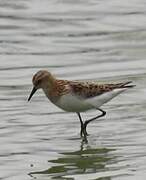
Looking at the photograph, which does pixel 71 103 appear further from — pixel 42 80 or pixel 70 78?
pixel 70 78

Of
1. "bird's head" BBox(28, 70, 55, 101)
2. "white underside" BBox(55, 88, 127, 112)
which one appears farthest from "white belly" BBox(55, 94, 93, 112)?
"bird's head" BBox(28, 70, 55, 101)

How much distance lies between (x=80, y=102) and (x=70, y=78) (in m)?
2.82

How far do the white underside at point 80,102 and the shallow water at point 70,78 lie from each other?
1.13 ft

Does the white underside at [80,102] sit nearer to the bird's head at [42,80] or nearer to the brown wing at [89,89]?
the brown wing at [89,89]

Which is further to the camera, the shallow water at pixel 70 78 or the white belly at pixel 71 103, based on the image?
the white belly at pixel 71 103

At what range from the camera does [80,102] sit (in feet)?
37.0

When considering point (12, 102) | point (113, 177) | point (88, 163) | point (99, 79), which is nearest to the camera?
point (113, 177)

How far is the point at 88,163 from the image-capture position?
10.3 m

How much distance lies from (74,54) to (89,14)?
2.93 meters

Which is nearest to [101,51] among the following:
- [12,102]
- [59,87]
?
[12,102]

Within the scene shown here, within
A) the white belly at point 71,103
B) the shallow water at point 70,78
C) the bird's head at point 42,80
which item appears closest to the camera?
the shallow water at point 70,78

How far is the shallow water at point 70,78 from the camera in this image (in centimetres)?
1014

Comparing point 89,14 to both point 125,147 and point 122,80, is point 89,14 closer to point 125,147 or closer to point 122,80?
point 122,80

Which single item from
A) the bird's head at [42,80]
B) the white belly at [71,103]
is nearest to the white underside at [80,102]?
Result: the white belly at [71,103]
